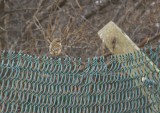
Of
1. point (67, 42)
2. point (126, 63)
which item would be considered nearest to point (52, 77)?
point (126, 63)

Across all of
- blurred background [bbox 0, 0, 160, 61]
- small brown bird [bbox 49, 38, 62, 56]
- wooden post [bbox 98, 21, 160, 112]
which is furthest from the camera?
blurred background [bbox 0, 0, 160, 61]

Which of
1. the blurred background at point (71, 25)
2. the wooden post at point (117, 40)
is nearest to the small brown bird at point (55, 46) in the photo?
the blurred background at point (71, 25)

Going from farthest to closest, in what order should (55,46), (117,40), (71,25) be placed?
(71,25), (55,46), (117,40)

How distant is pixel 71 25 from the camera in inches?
271

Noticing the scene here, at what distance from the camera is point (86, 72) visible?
3.02 m

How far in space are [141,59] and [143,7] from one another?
223 inches

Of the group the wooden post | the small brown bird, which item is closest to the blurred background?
the small brown bird

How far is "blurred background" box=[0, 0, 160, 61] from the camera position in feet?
22.6

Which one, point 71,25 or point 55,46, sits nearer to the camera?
point 55,46

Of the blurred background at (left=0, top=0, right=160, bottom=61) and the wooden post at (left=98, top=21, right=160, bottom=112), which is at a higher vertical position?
the blurred background at (left=0, top=0, right=160, bottom=61)

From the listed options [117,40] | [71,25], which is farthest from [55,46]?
[117,40]

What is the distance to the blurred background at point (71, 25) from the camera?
6.89 m

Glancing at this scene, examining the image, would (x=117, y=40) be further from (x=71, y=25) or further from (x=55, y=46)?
(x=71, y=25)

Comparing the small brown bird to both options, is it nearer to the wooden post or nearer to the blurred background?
the blurred background
